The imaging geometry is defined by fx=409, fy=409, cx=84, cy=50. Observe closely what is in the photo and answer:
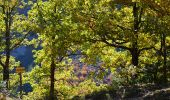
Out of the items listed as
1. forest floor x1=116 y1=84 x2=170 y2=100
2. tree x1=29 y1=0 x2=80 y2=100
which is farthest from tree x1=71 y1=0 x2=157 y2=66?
forest floor x1=116 y1=84 x2=170 y2=100

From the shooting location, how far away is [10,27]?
3794 cm

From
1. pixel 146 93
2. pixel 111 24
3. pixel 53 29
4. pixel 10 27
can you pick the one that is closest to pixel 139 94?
pixel 146 93

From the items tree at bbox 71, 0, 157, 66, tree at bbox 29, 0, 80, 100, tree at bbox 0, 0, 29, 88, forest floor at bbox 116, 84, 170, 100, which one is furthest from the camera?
tree at bbox 0, 0, 29, 88

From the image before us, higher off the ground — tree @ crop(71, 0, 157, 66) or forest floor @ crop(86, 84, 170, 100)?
tree @ crop(71, 0, 157, 66)

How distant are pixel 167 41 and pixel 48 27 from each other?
8.27 m

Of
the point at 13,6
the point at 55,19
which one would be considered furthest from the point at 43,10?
the point at 13,6

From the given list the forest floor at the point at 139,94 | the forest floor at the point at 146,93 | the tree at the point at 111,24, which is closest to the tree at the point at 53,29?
the tree at the point at 111,24

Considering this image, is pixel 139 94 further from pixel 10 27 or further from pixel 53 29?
pixel 10 27

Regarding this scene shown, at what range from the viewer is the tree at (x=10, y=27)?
36.8 m

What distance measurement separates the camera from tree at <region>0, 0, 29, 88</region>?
3681cm

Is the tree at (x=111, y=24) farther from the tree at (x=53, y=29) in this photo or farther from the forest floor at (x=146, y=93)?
the forest floor at (x=146, y=93)

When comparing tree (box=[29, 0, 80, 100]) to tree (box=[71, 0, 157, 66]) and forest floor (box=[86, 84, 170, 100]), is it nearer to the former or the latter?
tree (box=[71, 0, 157, 66])

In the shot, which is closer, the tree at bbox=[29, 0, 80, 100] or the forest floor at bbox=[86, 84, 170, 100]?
the forest floor at bbox=[86, 84, 170, 100]

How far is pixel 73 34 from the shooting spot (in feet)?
84.7
